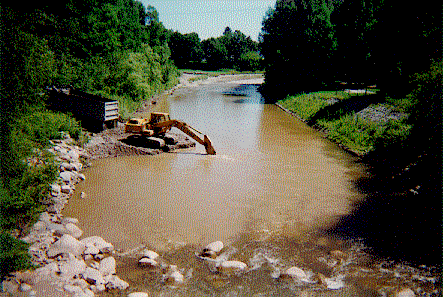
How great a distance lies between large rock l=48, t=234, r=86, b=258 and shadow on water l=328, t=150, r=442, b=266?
7.54m

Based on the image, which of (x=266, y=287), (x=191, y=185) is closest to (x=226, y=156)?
(x=191, y=185)

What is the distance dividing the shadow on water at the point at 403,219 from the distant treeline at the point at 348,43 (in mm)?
7473

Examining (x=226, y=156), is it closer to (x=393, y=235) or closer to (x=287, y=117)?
(x=393, y=235)

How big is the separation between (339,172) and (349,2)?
91.0 ft

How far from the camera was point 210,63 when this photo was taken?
376 feet

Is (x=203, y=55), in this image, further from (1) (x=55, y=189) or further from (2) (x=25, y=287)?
(2) (x=25, y=287)

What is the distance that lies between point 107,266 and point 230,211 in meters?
4.99

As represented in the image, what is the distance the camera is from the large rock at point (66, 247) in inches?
317

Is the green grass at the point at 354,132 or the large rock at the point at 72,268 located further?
the green grass at the point at 354,132

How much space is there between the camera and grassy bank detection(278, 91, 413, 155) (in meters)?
19.7

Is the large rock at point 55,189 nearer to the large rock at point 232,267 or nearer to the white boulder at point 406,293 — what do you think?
the large rock at point 232,267

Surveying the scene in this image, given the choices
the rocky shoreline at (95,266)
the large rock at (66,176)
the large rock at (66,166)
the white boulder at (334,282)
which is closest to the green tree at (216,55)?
the large rock at (66,166)

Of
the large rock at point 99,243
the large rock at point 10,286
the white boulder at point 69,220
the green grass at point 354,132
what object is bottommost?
the large rock at point 99,243

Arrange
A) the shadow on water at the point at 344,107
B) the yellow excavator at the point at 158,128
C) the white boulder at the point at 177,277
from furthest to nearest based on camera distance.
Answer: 1. the shadow on water at the point at 344,107
2. the yellow excavator at the point at 158,128
3. the white boulder at the point at 177,277
